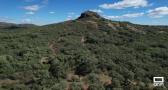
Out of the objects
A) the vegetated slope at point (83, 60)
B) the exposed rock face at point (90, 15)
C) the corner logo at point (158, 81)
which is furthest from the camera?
the exposed rock face at point (90, 15)

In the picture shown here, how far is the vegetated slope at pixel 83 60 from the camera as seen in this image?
75.4 feet

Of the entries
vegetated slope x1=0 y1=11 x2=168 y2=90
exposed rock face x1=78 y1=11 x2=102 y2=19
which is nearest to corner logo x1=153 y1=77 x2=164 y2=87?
vegetated slope x1=0 y1=11 x2=168 y2=90

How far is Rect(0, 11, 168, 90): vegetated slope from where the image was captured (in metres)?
23.0

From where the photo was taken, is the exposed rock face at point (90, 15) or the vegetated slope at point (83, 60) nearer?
the vegetated slope at point (83, 60)

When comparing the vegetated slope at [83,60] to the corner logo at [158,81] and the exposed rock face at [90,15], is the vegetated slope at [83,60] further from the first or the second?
the exposed rock face at [90,15]

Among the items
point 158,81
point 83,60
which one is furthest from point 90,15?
point 158,81

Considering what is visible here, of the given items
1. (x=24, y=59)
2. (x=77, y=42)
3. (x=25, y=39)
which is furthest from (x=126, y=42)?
(x=24, y=59)

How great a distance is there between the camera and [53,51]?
33.2 meters

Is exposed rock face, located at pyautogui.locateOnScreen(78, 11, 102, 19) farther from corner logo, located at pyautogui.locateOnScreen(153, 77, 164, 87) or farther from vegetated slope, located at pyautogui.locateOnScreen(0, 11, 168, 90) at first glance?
corner logo, located at pyautogui.locateOnScreen(153, 77, 164, 87)

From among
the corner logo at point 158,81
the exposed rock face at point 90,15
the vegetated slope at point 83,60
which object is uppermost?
the exposed rock face at point 90,15

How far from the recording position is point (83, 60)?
28.2 m

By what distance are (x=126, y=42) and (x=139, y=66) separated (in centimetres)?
1116

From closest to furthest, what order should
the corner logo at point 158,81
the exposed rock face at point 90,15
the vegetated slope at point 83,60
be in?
the vegetated slope at point 83,60 → the corner logo at point 158,81 → the exposed rock face at point 90,15

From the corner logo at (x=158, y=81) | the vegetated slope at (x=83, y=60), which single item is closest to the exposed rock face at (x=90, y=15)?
the vegetated slope at (x=83, y=60)
